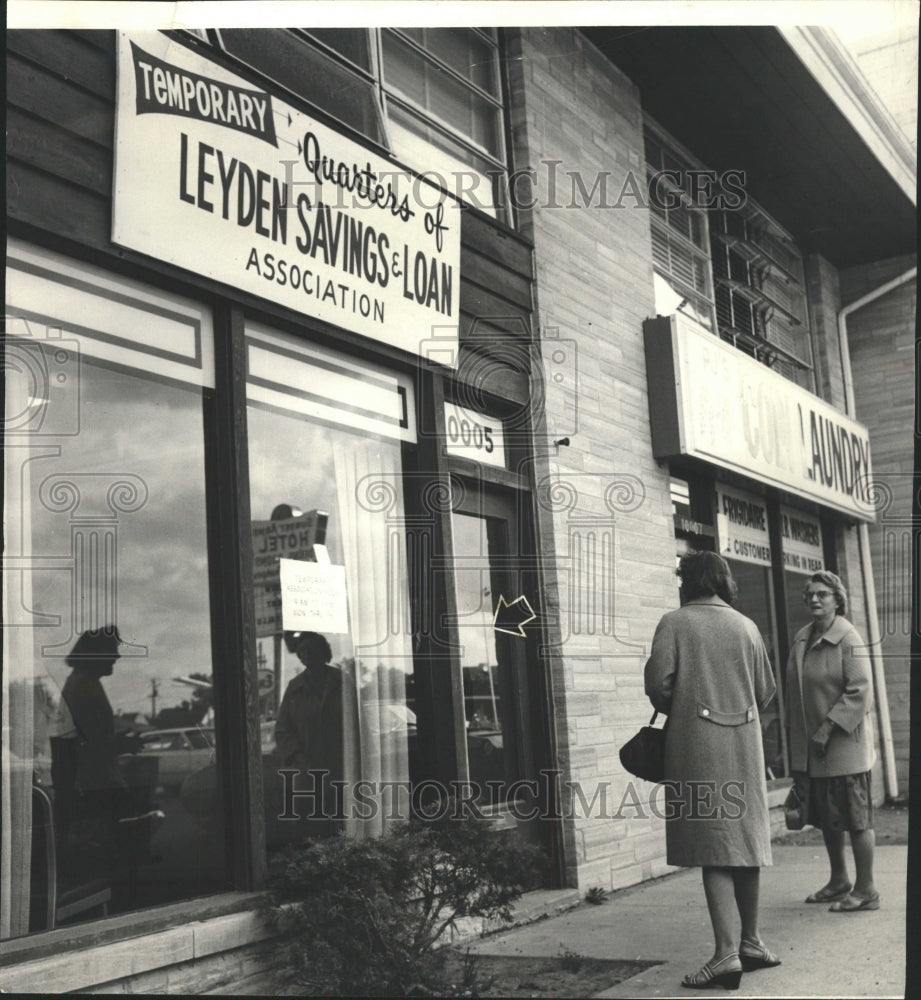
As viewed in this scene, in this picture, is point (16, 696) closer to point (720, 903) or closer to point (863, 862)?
point (720, 903)

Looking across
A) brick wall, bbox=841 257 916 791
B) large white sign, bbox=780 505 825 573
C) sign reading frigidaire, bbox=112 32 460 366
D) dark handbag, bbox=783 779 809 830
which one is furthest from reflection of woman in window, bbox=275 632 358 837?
brick wall, bbox=841 257 916 791

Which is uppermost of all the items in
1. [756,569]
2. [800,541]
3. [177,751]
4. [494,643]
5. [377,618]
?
[800,541]

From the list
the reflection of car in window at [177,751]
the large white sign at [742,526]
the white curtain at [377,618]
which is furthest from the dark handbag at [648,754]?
the large white sign at [742,526]

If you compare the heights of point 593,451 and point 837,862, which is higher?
point 593,451

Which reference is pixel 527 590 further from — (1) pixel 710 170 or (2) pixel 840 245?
(2) pixel 840 245

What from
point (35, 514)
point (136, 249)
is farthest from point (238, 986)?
point (136, 249)

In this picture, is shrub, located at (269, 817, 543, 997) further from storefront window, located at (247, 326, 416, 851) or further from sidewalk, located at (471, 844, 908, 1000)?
sidewalk, located at (471, 844, 908, 1000)

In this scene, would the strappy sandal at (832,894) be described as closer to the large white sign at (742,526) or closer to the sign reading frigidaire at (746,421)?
the sign reading frigidaire at (746,421)

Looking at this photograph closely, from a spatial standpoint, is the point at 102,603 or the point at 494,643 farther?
the point at 494,643

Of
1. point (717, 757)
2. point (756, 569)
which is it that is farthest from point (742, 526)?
point (717, 757)

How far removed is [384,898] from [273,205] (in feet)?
10.2

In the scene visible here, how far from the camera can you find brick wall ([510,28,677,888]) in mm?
7613

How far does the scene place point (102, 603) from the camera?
5059mm

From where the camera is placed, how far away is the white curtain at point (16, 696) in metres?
4.30
